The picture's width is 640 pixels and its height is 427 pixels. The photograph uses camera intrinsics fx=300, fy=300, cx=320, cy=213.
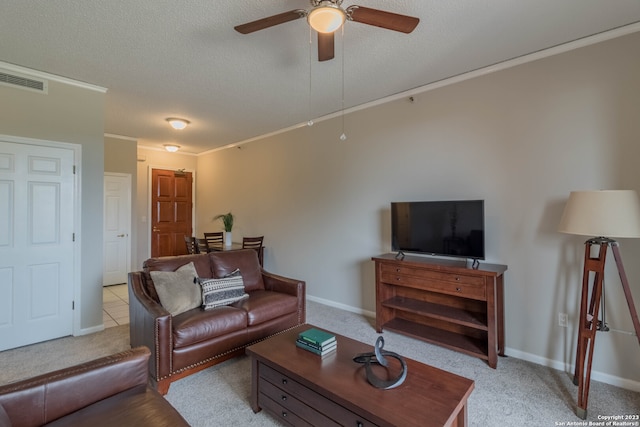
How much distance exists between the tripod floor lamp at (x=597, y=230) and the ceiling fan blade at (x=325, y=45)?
6.60 ft

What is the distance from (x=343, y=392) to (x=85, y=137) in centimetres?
375

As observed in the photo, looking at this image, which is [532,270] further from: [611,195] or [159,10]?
[159,10]

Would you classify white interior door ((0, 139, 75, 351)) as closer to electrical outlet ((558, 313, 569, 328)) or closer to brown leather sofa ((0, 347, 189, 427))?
brown leather sofa ((0, 347, 189, 427))

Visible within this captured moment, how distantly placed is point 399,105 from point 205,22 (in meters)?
2.28

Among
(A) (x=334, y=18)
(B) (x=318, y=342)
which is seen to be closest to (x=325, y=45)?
(A) (x=334, y=18)

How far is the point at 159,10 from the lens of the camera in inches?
83.5

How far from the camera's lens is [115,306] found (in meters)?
4.26

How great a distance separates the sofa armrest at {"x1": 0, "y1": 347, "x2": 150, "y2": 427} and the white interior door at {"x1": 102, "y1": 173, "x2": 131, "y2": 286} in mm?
4869

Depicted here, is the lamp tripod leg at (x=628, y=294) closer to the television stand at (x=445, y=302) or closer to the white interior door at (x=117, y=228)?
the television stand at (x=445, y=302)

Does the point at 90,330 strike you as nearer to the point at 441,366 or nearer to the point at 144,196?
the point at 144,196

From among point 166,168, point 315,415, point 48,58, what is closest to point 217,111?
point 48,58

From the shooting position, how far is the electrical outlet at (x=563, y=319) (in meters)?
2.55

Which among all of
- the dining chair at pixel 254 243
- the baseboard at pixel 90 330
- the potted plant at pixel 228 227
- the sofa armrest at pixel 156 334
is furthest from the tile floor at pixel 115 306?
the dining chair at pixel 254 243

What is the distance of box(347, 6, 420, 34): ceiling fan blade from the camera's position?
1.73 meters
